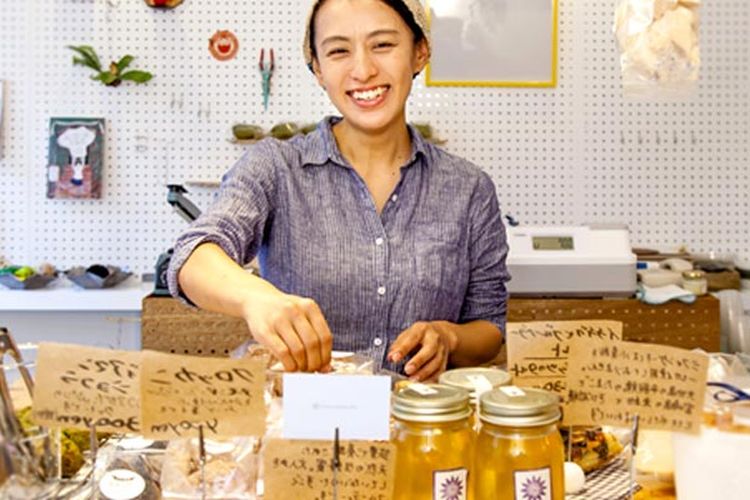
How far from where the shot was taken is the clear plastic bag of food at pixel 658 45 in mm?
1791

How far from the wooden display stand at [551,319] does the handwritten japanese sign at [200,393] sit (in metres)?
1.87

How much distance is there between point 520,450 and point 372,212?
0.86 metres

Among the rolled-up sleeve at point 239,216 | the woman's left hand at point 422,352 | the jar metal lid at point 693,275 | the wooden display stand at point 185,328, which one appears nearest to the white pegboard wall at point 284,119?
the jar metal lid at point 693,275

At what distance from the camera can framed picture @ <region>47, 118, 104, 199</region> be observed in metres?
3.15

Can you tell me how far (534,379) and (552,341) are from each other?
0.17ft

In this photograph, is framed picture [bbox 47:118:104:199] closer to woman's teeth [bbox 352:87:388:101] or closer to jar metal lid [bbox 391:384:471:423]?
woman's teeth [bbox 352:87:388:101]

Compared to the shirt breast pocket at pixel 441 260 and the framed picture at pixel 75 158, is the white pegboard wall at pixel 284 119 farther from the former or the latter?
the shirt breast pocket at pixel 441 260

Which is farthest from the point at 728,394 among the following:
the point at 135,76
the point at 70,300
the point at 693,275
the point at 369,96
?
the point at 135,76

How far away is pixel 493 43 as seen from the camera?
125 inches

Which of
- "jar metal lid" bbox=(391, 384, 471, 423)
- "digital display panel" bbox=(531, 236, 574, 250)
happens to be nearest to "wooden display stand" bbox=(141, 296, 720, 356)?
"digital display panel" bbox=(531, 236, 574, 250)

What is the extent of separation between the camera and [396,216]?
1.59 metres

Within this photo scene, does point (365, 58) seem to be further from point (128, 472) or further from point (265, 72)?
point (265, 72)

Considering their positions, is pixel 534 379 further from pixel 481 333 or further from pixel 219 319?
pixel 219 319

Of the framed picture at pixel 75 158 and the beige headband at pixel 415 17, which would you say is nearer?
the beige headband at pixel 415 17
